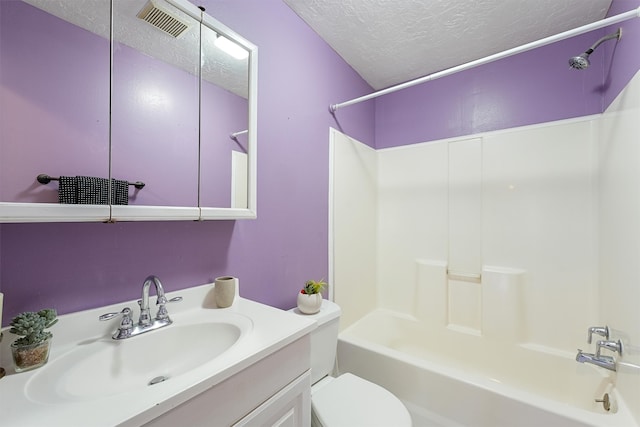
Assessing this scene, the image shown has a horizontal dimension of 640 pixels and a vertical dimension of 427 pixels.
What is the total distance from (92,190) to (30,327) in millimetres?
368

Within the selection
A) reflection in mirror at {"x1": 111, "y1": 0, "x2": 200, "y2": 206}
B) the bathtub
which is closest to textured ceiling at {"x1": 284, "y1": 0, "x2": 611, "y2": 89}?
reflection in mirror at {"x1": 111, "y1": 0, "x2": 200, "y2": 206}

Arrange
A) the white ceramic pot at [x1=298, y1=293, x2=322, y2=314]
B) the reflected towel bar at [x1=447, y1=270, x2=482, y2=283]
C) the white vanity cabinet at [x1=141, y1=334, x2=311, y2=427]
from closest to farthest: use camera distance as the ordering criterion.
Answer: the white vanity cabinet at [x1=141, y1=334, x2=311, y2=427]
the white ceramic pot at [x1=298, y1=293, x2=322, y2=314]
the reflected towel bar at [x1=447, y1=270, x2=482, y2=283]

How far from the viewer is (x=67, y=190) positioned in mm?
726

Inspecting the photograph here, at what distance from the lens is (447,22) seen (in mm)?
1590

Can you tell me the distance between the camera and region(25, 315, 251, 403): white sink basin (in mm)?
645

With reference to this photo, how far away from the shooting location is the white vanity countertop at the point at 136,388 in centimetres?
49

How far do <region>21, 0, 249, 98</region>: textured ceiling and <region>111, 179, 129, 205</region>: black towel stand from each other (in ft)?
1.34

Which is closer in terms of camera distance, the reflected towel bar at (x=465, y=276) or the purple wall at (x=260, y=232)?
the purple wall at (x=260, y=232)

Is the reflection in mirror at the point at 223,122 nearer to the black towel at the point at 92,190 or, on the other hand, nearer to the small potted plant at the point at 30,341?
the black towel at the point at 92,190

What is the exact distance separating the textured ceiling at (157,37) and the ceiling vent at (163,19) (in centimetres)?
1

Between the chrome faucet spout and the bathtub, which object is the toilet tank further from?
the chrome faucet spout

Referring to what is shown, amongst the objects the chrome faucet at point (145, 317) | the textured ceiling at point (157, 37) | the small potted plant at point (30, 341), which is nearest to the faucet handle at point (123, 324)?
the chrome faucet at point (145, 317)

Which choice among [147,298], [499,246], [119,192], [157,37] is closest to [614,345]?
[499,246]

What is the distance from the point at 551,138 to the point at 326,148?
4.96 ft
